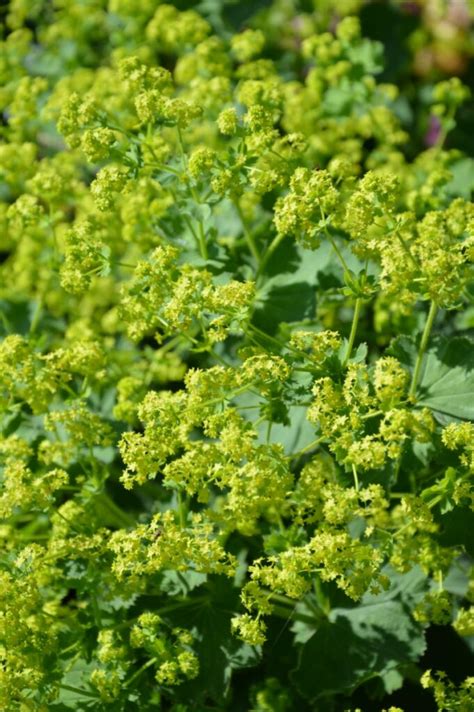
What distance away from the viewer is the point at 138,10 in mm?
4949

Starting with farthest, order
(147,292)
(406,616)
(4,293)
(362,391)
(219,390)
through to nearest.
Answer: (4,293) < (406,616) < (147,292) < (219,390) < (362,391)

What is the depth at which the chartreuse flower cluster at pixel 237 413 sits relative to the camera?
2711 mm

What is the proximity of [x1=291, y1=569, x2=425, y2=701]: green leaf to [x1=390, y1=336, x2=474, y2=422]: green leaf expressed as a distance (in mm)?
655

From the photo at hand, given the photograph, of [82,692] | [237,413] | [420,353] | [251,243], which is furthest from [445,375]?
[82,692]

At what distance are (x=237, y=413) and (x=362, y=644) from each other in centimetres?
99

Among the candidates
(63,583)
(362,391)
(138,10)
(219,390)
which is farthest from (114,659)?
(138,10)

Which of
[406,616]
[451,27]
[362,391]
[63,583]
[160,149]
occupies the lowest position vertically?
[406,616]

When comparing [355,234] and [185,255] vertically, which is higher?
[355,234]

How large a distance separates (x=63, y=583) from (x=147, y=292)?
1.01 meters

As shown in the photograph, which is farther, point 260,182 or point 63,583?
point 63,583

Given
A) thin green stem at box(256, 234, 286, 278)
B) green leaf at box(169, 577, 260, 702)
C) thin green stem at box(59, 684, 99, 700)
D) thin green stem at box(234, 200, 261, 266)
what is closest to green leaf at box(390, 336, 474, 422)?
thin green stem at box(256, 234, 286, 278)

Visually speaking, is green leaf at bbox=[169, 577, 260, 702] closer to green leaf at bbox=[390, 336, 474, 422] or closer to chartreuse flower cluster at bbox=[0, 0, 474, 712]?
chartreuse flower cluster at bbox=[0, 0, 474, 712]

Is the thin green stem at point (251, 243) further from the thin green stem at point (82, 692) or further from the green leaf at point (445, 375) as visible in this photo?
the thin green stem at point (82, 692)

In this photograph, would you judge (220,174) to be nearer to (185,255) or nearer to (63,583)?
(185,255)
